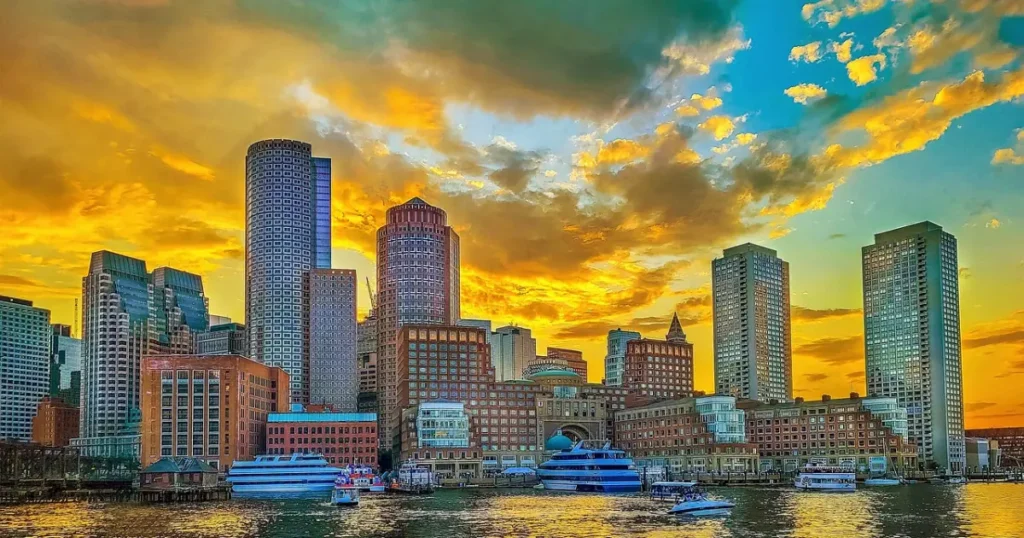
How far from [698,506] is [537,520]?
2724 centimetres

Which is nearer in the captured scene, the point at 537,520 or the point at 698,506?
the point at 537,520

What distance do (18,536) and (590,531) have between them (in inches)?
2987

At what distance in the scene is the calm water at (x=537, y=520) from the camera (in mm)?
134250

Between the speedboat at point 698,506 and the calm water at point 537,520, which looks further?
the speedboat at point 698,506

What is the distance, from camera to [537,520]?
152 m

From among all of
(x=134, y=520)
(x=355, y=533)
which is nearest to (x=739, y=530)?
(x=355, y=533)

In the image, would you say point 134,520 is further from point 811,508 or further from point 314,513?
point 811,508

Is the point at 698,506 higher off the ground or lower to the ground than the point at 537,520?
higher

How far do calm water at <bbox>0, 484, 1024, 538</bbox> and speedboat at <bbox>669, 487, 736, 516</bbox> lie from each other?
2.99 metres

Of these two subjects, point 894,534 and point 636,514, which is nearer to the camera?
point 894,534

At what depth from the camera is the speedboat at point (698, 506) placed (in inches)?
6299

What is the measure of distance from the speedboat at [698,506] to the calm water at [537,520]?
9.80 ft

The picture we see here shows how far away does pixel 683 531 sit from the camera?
13412 centimetres

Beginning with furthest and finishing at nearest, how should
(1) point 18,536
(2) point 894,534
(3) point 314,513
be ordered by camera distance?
(3) point 314,513, (1) point 18,536, (2) point 894,534
